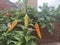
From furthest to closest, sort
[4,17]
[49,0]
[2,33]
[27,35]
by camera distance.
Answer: [49,0] < [4,17] < [2,33] < [27,35]

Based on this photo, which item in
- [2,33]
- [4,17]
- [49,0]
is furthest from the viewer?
[49,0]

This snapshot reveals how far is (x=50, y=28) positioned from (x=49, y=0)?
734 millimetres

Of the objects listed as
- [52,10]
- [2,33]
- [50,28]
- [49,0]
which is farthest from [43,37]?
[49,0]

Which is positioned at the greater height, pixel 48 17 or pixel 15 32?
pixel 48 17

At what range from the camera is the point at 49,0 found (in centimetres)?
246

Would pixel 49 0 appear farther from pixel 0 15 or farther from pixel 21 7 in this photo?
pixel 0 15

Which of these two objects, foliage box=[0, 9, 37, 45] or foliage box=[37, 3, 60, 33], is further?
foliage box=[37, 3, 60, 33]

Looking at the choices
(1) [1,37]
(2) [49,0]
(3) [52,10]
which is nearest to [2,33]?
(1) [1,37]

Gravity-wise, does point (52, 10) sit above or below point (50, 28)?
above

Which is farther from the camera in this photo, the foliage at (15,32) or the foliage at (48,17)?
the foliage at (48,17)

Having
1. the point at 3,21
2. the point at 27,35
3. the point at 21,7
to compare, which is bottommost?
the point at 27,35

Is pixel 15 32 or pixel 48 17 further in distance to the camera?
pixel 48 17

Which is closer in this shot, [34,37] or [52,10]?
[34,37]

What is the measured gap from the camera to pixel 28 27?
184 centimetres
